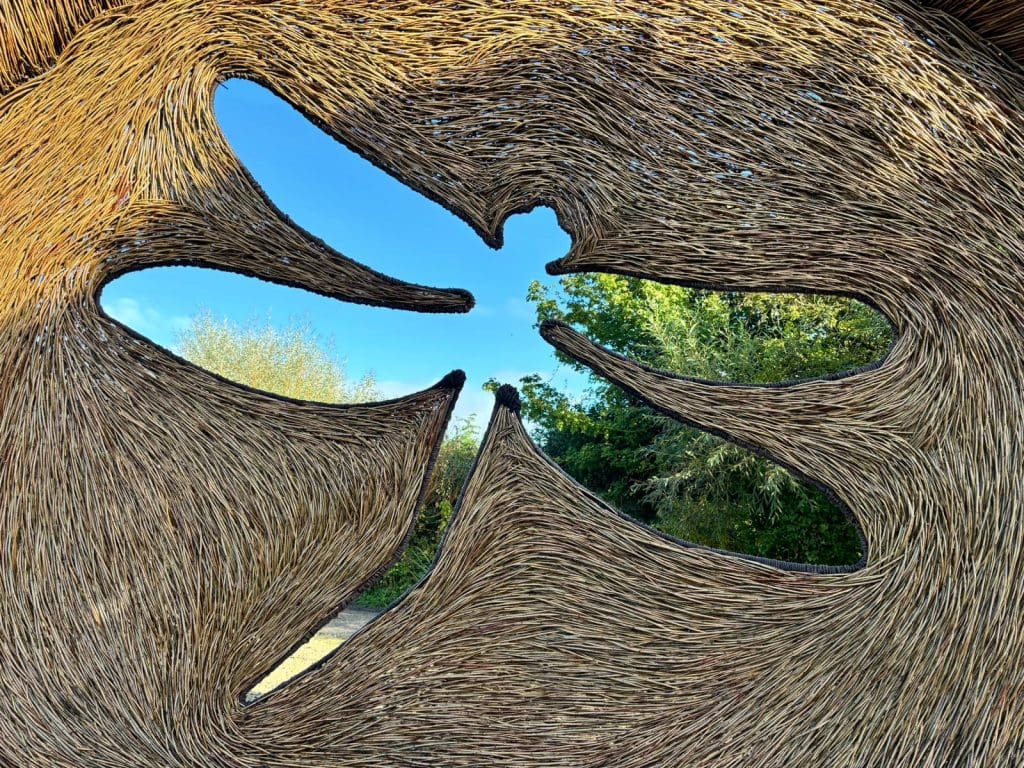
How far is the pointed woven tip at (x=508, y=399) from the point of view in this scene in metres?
1.47

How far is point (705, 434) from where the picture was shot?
6012mm

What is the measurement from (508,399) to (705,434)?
5.05m

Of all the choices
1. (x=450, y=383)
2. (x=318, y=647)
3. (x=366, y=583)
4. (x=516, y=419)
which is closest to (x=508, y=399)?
(x=516, y=419)

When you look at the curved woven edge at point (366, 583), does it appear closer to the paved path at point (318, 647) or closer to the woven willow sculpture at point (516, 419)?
the woven willow sculpture at point (516, 419)

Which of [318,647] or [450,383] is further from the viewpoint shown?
[318,647]

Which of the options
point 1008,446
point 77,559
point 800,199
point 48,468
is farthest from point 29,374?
point 1008,446

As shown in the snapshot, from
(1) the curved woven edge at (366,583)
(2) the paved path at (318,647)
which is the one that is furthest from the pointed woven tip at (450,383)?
(2) the paved path at (318,647)

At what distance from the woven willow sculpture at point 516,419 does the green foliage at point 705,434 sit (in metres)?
3.83

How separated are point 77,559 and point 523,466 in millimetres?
1212

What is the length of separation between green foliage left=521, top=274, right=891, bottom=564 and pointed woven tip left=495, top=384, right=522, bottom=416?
389 centimetres

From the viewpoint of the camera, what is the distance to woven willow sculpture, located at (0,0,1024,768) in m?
1.36

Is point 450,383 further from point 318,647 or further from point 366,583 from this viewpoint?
point 318,647

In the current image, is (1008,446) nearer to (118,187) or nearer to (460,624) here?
(460,624)

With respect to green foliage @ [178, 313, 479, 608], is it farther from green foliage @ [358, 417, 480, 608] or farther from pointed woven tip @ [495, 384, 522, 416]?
pointed woven tip @ [495, 384, 522, 416]
